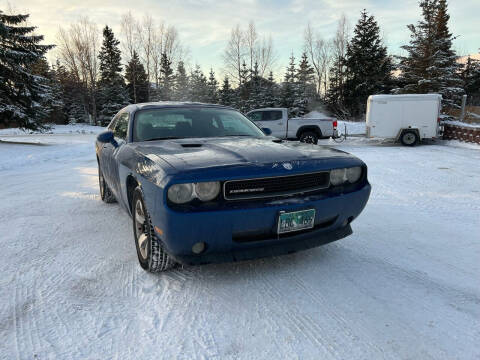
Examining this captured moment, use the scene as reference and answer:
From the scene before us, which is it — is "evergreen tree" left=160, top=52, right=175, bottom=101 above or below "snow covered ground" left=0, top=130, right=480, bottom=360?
above

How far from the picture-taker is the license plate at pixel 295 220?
7.34ft

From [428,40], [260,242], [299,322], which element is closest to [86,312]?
[260,242]

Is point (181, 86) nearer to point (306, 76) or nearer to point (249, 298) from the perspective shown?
point (306, 76)

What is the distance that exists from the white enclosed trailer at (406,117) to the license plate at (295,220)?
12.7 m

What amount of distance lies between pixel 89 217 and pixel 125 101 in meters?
37.3

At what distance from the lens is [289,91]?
119 ft

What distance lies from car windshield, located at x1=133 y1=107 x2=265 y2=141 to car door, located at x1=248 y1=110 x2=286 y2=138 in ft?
31.2

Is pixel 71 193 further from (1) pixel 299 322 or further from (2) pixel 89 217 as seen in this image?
(1) pixel 299 322

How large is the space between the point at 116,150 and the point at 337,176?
7.75 feet

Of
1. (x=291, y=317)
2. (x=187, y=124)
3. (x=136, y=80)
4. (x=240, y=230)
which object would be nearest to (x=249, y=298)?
(x=291, y=317)

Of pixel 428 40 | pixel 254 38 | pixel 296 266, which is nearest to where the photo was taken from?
pixel 296 266

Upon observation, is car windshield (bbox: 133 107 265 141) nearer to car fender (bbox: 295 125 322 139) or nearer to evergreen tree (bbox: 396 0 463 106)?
car fender (bbox: 295 125 322 139)

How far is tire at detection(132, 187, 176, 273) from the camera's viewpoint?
2494mm

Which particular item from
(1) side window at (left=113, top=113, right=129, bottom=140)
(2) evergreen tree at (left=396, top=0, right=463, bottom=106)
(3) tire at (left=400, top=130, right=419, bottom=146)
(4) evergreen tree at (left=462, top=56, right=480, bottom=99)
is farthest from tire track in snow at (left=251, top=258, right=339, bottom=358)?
(4) evergreen tree at (left=462, top=56, right=480, bottom=99)
